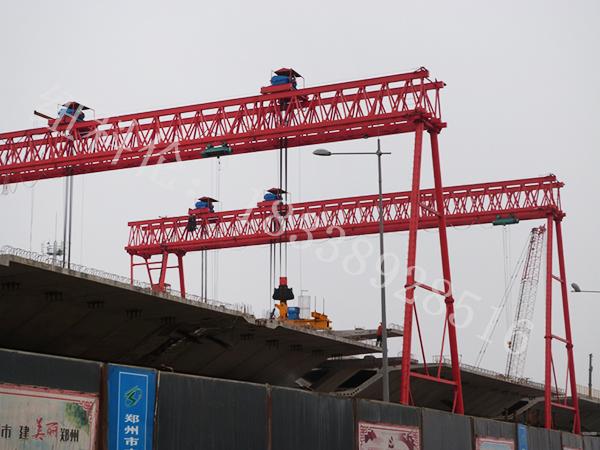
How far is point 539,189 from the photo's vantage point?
2884 inches

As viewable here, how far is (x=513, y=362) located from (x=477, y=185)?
98.2m

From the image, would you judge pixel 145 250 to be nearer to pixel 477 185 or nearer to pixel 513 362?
pixel 477 185

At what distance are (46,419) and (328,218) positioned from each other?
64.5 meters

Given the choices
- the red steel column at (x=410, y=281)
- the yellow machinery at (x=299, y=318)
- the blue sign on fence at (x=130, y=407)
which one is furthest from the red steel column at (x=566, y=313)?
the blue sign on fence at (x=130, y=407)

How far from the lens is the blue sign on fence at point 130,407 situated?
17.5m

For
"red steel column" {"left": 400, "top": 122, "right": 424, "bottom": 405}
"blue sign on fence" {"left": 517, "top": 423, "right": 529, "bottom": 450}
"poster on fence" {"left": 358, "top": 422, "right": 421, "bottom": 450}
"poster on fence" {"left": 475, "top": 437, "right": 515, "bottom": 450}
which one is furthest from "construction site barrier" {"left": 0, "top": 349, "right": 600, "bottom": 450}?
"red steel column" {"left": 400, "top": 122, "right": 424, "bottom": 405}

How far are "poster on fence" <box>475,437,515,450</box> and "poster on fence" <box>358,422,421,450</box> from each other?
17.4 feet

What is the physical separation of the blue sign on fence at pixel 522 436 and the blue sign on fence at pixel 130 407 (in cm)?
2220

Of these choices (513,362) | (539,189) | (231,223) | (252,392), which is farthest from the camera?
(513,362)

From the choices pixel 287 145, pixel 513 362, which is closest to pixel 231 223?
pixel 287 145

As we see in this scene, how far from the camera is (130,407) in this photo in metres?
17.9

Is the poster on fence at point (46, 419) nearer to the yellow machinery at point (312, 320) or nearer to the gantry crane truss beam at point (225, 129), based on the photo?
the gantry crane truss beam at point (225, 129)

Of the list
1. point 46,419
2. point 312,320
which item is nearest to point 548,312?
point 312,320

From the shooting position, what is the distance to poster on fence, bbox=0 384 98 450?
15.5 metres
